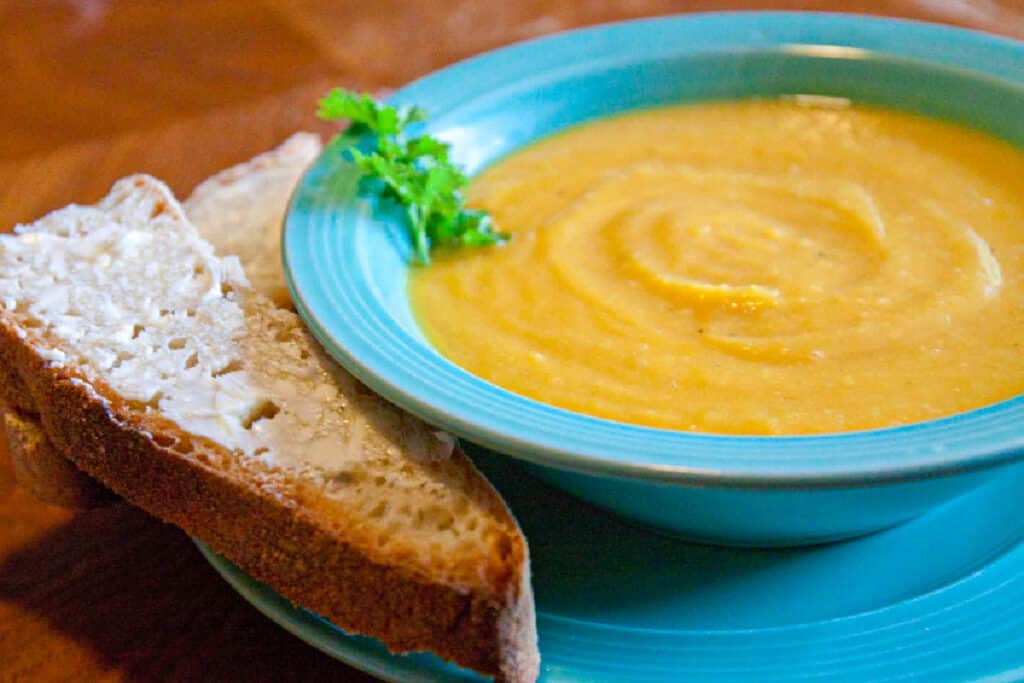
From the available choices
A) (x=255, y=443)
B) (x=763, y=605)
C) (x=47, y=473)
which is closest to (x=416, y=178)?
Answer: (x=255, y=443)

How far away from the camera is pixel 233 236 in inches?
94.0

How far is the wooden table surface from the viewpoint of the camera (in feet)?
5.43

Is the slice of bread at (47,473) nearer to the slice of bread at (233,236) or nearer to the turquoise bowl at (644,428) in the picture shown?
the slice of bread at (233,236)

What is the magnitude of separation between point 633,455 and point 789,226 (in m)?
1.01

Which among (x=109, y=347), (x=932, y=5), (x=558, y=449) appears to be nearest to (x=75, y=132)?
(x=109, y=347)

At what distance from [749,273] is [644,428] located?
691 millimetres

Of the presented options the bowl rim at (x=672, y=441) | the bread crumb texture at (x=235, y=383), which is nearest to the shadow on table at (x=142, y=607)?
the bread crumb texture at (x=235, y=383)

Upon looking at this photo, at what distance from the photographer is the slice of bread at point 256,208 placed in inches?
88.4

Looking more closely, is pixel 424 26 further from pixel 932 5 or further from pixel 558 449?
pixel 558 449

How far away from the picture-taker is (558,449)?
1429 millimetres

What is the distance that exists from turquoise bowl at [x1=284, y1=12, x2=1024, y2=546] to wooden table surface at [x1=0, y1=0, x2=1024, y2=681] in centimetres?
46

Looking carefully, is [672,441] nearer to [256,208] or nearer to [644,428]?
[644,428]

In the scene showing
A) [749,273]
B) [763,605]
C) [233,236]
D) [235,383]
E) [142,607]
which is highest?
[749,273]

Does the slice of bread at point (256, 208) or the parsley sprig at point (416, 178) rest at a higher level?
the parsley sprig at point (416, 178)
